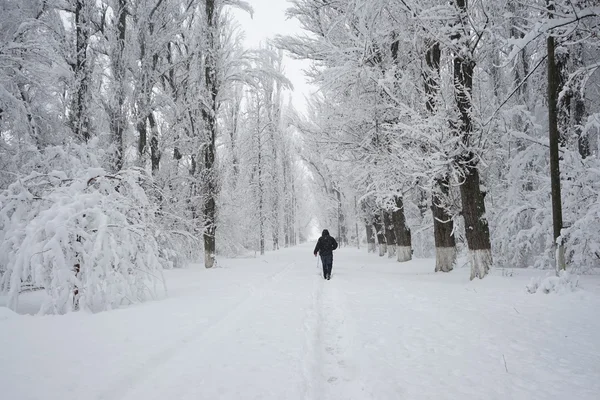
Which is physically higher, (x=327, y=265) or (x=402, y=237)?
(x=402, y=237)

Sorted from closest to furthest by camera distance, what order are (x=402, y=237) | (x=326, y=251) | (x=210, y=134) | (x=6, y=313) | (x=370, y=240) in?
(x=6, y=313) → (x=326, y=251) → (x=210, y=134) → (x=402, y=237) → (x=370, y=240)

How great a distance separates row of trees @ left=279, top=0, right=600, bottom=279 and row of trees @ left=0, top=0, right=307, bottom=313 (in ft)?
16.6

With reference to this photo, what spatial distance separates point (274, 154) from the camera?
31547 millimetres

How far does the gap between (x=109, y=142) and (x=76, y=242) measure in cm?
856

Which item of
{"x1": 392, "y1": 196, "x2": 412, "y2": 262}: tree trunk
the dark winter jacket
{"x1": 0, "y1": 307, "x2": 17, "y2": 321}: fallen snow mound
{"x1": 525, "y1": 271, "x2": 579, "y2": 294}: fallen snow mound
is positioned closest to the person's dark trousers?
the dark winter jacket

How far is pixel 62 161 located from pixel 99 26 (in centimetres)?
692

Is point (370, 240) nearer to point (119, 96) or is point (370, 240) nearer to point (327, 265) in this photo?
point (327, 265)

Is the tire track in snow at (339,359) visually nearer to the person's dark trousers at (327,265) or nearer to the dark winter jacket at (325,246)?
the person's dark trousers at (327,265)

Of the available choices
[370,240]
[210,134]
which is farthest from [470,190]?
[370,240]

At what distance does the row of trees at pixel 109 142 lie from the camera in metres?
5.33

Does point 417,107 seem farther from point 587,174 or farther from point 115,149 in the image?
point 115,149

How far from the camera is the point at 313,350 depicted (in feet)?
11.5

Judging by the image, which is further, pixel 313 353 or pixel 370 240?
pixel 370 240

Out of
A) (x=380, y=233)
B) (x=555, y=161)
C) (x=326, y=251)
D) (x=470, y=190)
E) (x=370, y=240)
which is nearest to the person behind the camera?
(x=555, y=161)
